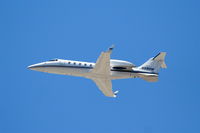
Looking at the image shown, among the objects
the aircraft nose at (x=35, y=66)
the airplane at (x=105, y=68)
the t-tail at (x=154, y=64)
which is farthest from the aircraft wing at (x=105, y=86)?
the aircraft nose at (x=35, y=66)

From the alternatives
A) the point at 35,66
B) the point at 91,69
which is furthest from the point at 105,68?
the point at 35,66

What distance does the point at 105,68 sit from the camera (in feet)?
146

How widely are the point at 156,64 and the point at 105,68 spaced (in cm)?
688

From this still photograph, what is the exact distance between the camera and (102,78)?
152ft

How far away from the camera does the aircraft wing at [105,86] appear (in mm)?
47088

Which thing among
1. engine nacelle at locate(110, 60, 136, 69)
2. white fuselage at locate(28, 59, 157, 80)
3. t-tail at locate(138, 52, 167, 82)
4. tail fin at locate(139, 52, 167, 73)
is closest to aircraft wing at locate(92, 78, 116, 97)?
white fuselage at locate(28, 59, 157, 80)

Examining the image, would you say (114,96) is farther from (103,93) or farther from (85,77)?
(85,77)

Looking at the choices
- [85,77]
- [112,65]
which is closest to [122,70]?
[112,65]

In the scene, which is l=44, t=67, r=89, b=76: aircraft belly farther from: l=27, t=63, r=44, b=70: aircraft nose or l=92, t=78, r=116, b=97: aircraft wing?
l=92, t=78, r=116, b=97: aircraft wing

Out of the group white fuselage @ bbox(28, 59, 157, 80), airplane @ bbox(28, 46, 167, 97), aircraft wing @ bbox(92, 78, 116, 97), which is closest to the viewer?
airplane @ bbox(28, 46, 167, 97)

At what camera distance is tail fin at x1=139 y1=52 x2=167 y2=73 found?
47.0 meters

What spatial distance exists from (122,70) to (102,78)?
104 inches

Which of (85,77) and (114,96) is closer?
(85,77)

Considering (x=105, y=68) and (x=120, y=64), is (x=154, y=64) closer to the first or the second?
(x=120, y=64)
